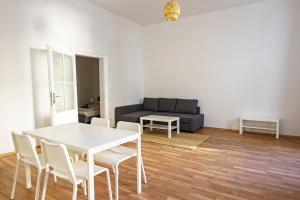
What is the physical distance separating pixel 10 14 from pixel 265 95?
5435 mm

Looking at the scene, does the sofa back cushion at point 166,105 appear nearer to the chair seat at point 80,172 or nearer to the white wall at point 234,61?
the white wall at point 234,61

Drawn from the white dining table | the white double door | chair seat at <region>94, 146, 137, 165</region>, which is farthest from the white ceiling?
chair seat at <region>94, 146, 137, 165</region>

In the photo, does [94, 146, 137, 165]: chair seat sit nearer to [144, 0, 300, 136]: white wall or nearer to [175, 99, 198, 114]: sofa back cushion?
[175, 99, 198, 114]: sofa back cushion

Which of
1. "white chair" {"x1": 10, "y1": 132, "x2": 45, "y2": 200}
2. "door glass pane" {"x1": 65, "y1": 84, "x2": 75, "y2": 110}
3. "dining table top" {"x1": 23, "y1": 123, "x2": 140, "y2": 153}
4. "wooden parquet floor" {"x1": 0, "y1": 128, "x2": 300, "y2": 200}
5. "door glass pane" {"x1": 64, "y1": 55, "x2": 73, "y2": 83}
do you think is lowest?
"wooden parquet floor" {"x1": 0, "y1": 128, "x2": 300, "y2": 200}

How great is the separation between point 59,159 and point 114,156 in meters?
0.70

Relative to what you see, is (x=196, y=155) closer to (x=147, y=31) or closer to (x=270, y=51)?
(x=270, y=51)

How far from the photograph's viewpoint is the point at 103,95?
208 inches

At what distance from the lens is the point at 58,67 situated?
388cm

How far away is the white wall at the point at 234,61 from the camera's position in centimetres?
445

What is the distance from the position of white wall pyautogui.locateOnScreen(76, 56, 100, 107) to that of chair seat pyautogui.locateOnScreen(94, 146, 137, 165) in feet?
15.3

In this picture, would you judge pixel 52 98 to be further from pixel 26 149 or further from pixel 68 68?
pixel 26 149

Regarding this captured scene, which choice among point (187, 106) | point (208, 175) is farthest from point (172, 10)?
point (187, 106)

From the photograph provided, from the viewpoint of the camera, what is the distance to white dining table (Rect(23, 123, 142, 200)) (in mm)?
1705

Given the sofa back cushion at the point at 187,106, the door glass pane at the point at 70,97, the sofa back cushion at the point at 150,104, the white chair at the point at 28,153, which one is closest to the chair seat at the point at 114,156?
the white chair at the point at 28,153
